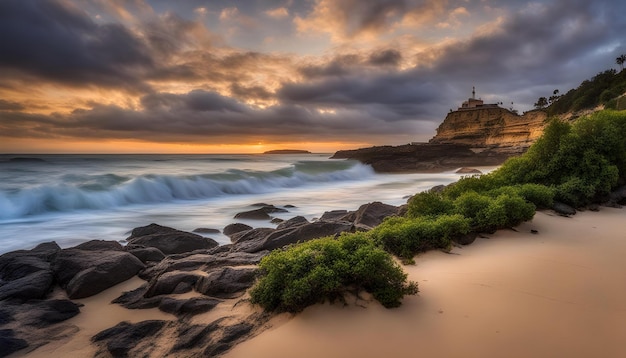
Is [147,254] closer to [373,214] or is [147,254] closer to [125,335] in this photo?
[125,335]

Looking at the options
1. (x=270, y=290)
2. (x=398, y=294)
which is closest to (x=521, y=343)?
(x=398, y=294)

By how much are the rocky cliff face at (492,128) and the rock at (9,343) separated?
55842mm

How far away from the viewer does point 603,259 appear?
585 centimetres

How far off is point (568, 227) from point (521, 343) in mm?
5402

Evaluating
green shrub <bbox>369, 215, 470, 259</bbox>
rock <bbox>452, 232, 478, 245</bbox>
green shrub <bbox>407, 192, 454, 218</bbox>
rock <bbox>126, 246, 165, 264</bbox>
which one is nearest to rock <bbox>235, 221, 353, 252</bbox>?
rock <bbox>126, 246, 165, 264</bbox>

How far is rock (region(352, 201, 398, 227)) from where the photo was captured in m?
10.5

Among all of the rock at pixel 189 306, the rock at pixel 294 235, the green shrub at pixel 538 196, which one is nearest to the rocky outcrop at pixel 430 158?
the green shrub at pixel 538 196

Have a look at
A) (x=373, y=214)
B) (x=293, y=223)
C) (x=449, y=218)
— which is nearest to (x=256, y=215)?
(x=293, y=223)

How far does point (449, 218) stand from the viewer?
662 cm

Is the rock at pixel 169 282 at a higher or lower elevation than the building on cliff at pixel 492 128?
lower

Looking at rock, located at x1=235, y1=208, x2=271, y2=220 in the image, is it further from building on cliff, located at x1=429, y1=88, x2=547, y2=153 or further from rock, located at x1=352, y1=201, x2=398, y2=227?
building on cliff, located at x1=429, y1=88, x2=547, y2=153

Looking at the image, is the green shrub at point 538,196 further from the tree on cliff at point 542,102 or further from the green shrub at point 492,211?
the tree on cliff at point 542,102

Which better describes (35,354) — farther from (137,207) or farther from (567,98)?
(567,98)

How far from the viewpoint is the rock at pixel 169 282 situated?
17.9 ft
